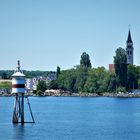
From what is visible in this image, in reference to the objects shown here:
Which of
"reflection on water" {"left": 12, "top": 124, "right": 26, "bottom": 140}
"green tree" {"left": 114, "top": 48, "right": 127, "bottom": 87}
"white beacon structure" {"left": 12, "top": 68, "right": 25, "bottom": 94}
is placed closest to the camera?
"reflection on water" {"left": 12, "top": 124, "right": 26, "bottom": 140}

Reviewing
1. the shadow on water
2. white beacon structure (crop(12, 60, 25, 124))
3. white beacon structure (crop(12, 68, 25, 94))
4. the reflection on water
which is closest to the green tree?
white beacon structure (crop(12, 60, 25, 124))

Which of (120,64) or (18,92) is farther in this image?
(120,64)

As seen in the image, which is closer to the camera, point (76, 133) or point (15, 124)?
point (76, 133)

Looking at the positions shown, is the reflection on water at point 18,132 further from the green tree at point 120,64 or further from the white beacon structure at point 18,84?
the green tree at point 120,64

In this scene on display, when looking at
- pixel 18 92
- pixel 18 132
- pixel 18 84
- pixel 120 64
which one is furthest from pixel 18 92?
pixel 120 64

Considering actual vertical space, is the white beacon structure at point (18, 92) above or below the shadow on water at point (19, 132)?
above

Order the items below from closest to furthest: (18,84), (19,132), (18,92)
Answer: (19,132)
(18,92)
(18,84)

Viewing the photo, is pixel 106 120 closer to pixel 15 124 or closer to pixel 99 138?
pixel 15 124

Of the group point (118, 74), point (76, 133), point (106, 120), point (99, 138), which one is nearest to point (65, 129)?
point (76, 133)

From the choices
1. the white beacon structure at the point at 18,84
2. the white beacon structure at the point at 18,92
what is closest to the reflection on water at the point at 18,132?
the white beacon structure at the point at 18,92

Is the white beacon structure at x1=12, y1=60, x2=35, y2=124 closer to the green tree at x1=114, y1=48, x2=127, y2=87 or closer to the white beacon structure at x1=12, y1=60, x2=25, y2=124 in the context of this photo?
the white beacon structure at x1=12, y1=60, x2=25, y2=124

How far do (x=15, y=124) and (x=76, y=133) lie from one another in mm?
8551

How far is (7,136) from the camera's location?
67.1 meters

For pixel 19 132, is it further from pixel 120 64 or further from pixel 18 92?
pixel 120 64
